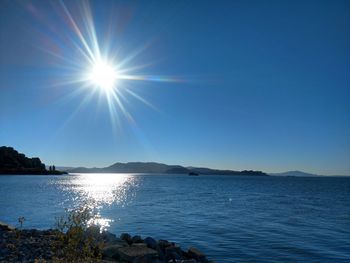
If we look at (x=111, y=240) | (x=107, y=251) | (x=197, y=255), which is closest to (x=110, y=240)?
(x=111, y=240)

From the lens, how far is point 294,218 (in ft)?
143

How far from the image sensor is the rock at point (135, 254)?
18186 mm

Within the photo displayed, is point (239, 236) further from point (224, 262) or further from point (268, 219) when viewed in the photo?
point (268, 219)

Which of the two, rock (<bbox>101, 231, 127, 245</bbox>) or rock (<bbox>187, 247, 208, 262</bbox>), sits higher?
rock (<bbox>101, 231, 127, 245</bbox>)

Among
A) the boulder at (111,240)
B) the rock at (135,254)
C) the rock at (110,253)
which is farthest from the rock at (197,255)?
the rock at (110,253)

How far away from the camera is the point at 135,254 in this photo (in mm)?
18391

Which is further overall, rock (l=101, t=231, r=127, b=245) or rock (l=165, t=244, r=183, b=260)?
rock (l=101, t=231, r=127, b=245)

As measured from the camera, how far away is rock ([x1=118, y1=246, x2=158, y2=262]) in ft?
59.7

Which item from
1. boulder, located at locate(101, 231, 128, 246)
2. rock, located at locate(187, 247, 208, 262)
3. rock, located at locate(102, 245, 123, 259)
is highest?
boulder, located at locate(101, 231, 128, 246)

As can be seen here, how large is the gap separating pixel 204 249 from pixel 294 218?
75.3ft

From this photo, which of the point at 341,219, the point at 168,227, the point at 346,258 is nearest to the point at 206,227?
the point at 168,227

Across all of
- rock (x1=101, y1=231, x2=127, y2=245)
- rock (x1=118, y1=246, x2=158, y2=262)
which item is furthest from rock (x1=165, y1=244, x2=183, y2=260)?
rock (x1=101, y1=231, x2=127, y2=245)

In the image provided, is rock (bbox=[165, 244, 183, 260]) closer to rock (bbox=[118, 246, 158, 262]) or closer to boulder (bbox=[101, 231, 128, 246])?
rock (bbox=[118, 246, 158, 262])

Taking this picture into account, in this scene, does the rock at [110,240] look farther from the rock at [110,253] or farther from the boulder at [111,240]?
the rock at [110,253]
